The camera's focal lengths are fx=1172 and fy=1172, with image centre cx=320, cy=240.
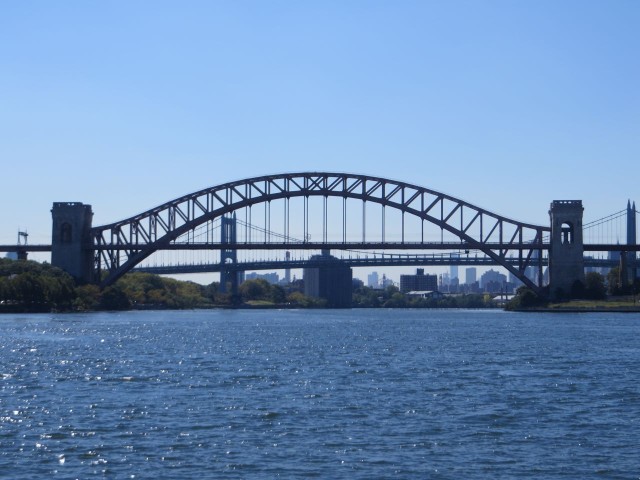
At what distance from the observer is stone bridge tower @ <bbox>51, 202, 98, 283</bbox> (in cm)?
14525

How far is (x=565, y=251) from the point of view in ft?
463

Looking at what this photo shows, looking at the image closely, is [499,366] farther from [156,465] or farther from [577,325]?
[577,325]

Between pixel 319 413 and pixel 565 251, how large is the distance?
368 ft

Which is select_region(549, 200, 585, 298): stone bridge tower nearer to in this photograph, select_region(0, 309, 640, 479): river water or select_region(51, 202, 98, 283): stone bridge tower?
select_region(51, 202, 98, 283): stone bridge tower

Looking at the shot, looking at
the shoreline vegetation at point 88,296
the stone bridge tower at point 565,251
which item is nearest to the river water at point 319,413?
the shoreline vegetation at point 88,296

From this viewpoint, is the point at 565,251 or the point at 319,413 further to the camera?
the point at 565,251

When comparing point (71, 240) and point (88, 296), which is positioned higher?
point (71, 240)

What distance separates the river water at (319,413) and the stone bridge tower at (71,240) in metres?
85.7

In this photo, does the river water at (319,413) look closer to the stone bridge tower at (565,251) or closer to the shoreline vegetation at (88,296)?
the shoreline vegetation at (88,296)

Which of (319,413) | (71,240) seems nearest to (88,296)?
(71,240)

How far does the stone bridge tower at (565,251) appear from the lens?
141000 millimetres

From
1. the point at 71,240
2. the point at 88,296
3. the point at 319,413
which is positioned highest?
the point at 71,240

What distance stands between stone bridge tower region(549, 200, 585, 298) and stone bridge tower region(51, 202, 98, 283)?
57108 mm

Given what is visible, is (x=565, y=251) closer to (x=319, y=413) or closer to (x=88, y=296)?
(x=88, y=296)
